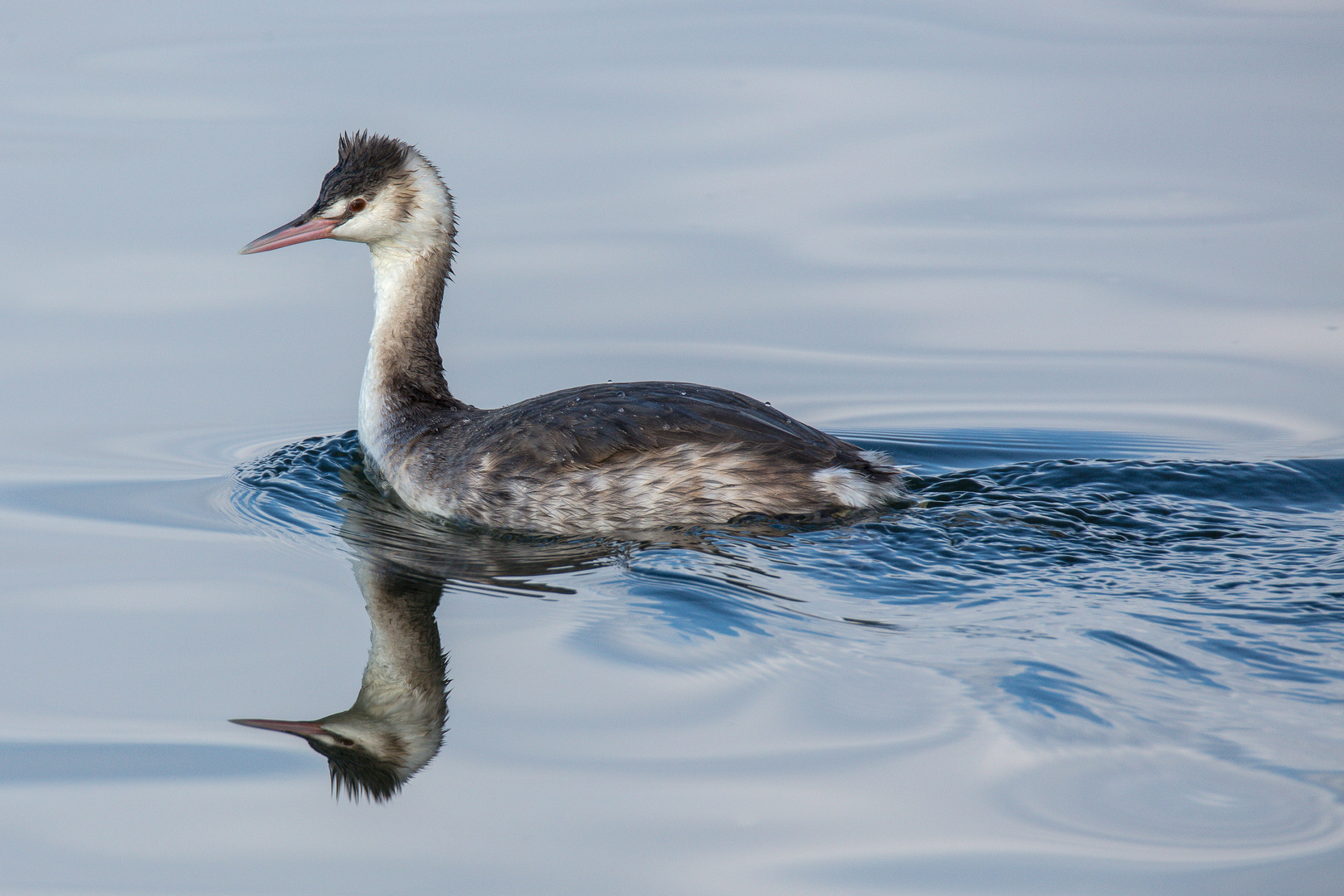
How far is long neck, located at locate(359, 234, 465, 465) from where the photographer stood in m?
8.43

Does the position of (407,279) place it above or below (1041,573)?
above

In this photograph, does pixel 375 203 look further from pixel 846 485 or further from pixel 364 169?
pixel 846 485

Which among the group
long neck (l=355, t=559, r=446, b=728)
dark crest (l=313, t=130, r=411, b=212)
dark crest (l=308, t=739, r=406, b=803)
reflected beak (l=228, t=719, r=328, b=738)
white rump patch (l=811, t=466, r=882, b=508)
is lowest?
dark crest (l=308, t=739, r=406, b=803)

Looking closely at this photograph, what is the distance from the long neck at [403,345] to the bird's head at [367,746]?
2566 millimetres

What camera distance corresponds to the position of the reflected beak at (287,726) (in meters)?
5.82

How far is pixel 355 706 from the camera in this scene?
614 centimetres

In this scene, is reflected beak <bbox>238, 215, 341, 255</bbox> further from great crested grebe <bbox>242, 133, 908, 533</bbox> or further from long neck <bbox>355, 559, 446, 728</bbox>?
long neck <bbox>355, 559, 446, 728</bbox>

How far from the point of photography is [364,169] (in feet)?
28.1

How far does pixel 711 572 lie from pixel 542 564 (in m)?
0.83

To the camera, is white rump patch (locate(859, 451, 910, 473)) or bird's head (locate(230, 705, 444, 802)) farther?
white rump patch (locate(859, 451, 910, 473))

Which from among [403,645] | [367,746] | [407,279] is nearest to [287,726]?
[367,746]

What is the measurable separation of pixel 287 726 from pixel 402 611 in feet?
3.63

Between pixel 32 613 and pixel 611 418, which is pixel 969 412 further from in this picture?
pixel 32 613

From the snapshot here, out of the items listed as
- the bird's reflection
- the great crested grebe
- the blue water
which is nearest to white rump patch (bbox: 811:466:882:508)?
the great crested grebe
